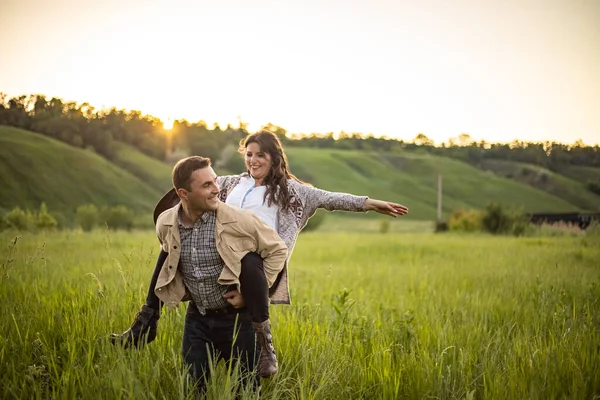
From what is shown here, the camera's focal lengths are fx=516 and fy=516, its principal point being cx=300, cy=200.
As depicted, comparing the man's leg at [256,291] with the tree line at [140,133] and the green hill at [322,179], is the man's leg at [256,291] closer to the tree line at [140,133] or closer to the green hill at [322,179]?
the tree line at [140,133]

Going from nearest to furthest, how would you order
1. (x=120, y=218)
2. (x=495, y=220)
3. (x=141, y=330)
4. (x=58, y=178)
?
(x=141, y=330)
(x=495, y=220)
(x=120, y=218)
(x=58, y=178)

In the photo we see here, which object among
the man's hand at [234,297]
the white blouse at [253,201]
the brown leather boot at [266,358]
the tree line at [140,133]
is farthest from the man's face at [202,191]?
the tree line at [140,133]

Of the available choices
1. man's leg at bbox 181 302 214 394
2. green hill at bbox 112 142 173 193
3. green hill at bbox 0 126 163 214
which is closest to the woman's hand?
man's leg at bbox 181 302 214 394

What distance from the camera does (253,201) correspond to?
4.23 metres

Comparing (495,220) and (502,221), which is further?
(495,220)

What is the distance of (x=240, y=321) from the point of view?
3.40 m

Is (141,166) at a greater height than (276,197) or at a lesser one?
lesser

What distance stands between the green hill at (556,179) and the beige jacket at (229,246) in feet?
145

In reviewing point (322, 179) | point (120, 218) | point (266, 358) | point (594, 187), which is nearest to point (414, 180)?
point (322, 179)

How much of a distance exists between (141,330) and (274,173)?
1.59 meters

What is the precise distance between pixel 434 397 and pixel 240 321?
60.7 inches

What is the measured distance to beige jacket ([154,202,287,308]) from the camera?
11.0 feet

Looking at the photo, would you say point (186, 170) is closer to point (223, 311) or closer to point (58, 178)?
point (223, 311)

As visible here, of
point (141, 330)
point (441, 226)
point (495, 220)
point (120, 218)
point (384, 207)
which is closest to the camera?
point (141, 330)
